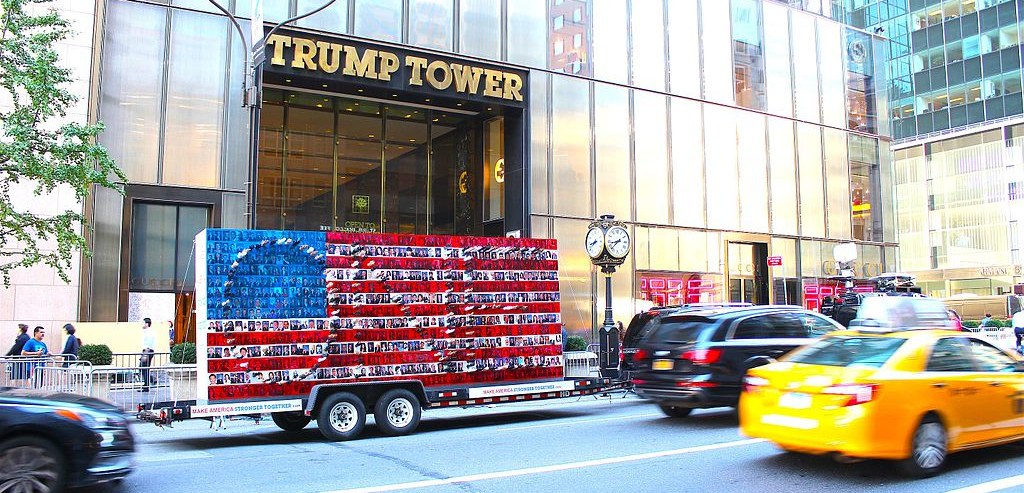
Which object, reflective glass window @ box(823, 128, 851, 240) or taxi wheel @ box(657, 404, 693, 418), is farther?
reflective glass window @ box(823, 128, 851, 240)

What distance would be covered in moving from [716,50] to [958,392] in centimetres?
2439

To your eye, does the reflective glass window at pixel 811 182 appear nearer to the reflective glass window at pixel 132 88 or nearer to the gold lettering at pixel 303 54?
the gold lettering at pixel 303 54

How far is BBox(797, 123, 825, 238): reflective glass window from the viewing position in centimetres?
3158

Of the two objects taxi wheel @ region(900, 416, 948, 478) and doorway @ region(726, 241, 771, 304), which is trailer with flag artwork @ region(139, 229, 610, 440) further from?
doorway @ region(726, 241, 771, 304)

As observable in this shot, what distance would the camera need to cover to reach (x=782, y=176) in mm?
31094

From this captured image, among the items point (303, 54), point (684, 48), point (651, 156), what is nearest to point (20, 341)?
point (303, 54)

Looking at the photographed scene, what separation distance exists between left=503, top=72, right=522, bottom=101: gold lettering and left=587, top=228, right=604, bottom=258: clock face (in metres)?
7.87

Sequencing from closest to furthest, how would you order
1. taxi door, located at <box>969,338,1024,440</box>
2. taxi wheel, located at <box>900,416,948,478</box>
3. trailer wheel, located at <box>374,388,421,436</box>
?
taxi wheel, located at <box>900,416,948,478</box> < taxi door, located at <box>969,338,1024,440</box> < trailer wheel, located at <box>374,388,421,436</box>

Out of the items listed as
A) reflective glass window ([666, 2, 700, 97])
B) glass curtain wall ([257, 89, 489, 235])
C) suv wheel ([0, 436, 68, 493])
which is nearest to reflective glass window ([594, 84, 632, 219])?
reflective glass window ([666, 2, 700, 97])

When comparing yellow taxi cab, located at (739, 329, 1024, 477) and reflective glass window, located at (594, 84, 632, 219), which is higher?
reflective glass window, located at (594, 84, 632, 219)

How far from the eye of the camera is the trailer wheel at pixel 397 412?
11742mm

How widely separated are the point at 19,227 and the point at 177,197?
17.0 feet

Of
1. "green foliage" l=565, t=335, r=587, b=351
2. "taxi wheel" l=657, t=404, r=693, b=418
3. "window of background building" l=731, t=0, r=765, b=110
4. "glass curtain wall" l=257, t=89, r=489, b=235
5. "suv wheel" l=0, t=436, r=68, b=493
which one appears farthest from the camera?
"window of background building" l=731, t=0, r=765, b=110

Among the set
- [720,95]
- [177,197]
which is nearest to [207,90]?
[177,197]
